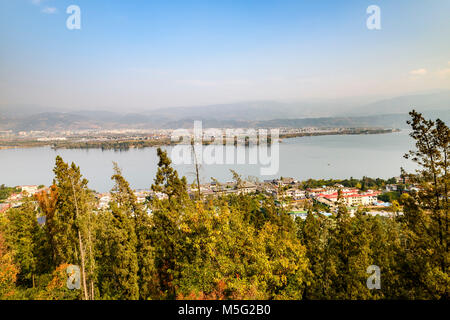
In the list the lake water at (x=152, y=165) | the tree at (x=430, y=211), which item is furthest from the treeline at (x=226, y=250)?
the lake water at (x=152, y=165)

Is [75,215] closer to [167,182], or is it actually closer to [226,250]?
[167,182]

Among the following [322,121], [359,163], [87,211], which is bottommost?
[359,163]

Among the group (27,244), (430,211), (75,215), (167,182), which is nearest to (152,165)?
(27,244)

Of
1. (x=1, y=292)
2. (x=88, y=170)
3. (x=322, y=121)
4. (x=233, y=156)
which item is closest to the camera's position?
(x=1, y=292)

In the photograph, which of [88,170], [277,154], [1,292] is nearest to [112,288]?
[1,292]

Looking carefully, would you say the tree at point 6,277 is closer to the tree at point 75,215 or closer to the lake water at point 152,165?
the tree at point 75,215

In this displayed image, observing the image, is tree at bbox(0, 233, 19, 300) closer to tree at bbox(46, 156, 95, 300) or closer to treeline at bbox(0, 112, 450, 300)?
treeline at bbox(0, 112, 450, 300)

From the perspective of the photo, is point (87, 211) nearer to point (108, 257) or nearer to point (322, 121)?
point (108, 257)
